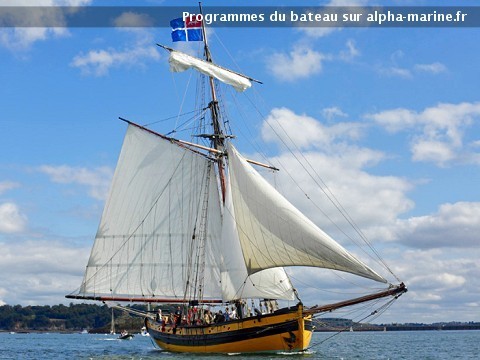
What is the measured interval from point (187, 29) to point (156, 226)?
18384mm

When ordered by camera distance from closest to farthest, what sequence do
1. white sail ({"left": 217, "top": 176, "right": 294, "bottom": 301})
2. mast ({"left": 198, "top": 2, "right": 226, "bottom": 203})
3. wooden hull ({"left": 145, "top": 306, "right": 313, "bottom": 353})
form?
1. wooden hull ({"left": 145, "top": 306, "right": 313, "bottom": 353})
2. white sail ({"left": 217, "top": 176, "right": 294, "bottom": 301})
3. mast ({"left": 198, "top": 2, "right": 226, "bottom": 203})

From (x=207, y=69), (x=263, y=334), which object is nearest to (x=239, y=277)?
(x=263, y=334)

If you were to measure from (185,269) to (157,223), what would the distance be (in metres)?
4.82

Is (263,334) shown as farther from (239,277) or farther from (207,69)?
(207,69)

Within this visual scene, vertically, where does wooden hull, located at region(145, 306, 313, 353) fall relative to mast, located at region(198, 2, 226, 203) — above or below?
below

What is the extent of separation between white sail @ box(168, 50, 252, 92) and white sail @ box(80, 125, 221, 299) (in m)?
7.09

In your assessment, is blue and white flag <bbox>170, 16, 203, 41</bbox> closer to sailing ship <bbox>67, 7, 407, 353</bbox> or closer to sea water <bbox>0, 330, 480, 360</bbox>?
sailing ship <bbox>67, 7, 407, 353</bbox>

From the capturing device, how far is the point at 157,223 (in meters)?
66.6

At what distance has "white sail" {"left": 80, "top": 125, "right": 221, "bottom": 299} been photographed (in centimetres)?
6569

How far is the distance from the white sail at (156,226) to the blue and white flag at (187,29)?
30.8 ft

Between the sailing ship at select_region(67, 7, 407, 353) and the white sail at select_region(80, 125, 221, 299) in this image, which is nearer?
the sailing ship at select_region(67, 7, 407, 353)

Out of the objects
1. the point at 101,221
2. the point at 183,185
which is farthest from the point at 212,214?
the point at 101,221

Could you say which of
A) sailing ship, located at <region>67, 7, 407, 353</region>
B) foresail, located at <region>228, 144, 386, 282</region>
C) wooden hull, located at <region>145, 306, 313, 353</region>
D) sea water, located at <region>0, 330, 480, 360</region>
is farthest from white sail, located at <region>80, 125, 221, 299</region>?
foresail, located at <region>228, 144, 386, 282</region>

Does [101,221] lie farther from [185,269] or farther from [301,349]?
[301,349]
